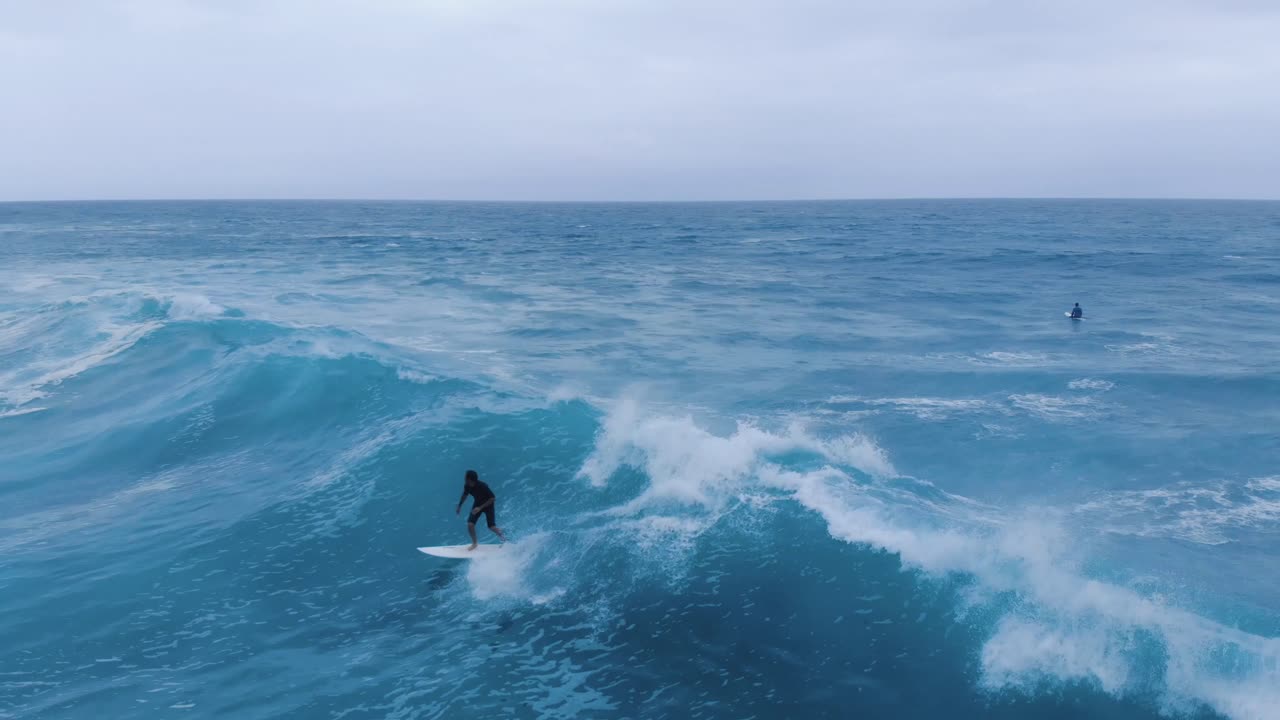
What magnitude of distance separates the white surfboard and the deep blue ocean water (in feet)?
1.32

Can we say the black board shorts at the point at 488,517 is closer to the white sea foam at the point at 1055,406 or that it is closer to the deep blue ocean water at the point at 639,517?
the deep blue ocean water at the point at 639,517

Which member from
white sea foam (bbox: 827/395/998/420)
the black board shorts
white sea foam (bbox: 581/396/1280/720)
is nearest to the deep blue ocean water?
white sea foam (bbox: 581/396/1280/720)

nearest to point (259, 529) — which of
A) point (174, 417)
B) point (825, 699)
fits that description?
point (174, 417)

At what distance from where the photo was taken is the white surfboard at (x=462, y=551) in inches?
635

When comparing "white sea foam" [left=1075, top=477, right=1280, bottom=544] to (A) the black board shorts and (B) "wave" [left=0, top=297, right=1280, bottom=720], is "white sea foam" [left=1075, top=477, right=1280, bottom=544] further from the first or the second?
(A) the black board shorts

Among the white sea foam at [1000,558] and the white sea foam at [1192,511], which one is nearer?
the white sea foam at [1000,558]

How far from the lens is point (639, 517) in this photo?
56.9 feet

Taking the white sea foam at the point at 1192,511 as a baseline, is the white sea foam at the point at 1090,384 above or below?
above

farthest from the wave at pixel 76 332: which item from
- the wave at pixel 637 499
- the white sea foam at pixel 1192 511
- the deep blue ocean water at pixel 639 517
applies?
the white sea foam at pixel 1192 511

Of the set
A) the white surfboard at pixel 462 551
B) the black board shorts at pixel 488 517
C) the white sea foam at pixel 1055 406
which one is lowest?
the white surfboard at pixel 462 551

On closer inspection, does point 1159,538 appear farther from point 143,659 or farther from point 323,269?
point 323,269

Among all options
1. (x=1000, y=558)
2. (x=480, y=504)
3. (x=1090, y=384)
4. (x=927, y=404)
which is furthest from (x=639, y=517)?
(x=1090, y=384)

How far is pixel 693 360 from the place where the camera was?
1227 inches

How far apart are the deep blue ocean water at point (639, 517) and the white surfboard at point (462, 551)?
1.32 feet
